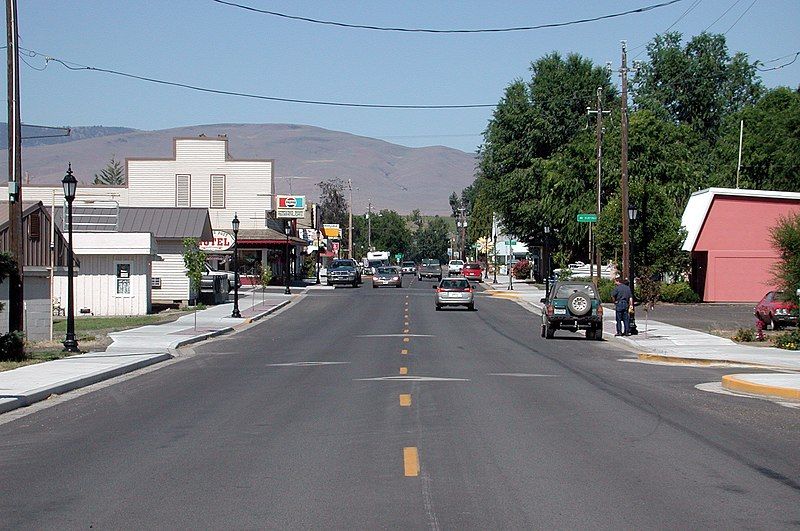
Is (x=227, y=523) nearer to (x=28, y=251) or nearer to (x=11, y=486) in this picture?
(x=11, y=486)

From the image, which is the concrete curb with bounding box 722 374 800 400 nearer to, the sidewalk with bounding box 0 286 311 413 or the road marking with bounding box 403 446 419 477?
the road marking with bounding box 403 446 419 477

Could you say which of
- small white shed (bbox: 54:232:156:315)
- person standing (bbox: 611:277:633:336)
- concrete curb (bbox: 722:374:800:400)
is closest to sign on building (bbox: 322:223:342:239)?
small white shed (bbox: 54:232:156:315)

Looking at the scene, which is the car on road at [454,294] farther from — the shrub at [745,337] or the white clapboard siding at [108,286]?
the shrub at [745,337]

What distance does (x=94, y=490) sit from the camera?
9.58 meters

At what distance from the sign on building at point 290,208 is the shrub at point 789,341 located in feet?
174

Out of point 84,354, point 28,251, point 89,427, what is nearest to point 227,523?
point 89,427

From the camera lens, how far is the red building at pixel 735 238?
53438 millimetres

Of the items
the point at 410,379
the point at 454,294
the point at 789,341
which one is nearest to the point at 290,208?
the point at 454,294

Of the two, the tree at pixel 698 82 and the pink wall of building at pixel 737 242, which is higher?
the tree at pixel 698 82

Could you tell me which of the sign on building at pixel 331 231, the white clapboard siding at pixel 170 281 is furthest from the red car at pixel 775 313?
the sign on building at pixel 331 231

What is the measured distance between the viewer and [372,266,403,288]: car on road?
7638cm

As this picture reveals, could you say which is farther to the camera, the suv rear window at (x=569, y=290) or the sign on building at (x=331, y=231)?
the sign on building at (x=331, y=231)

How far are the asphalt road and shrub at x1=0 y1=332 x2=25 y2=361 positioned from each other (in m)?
3.50

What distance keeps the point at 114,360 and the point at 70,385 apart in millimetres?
5018
